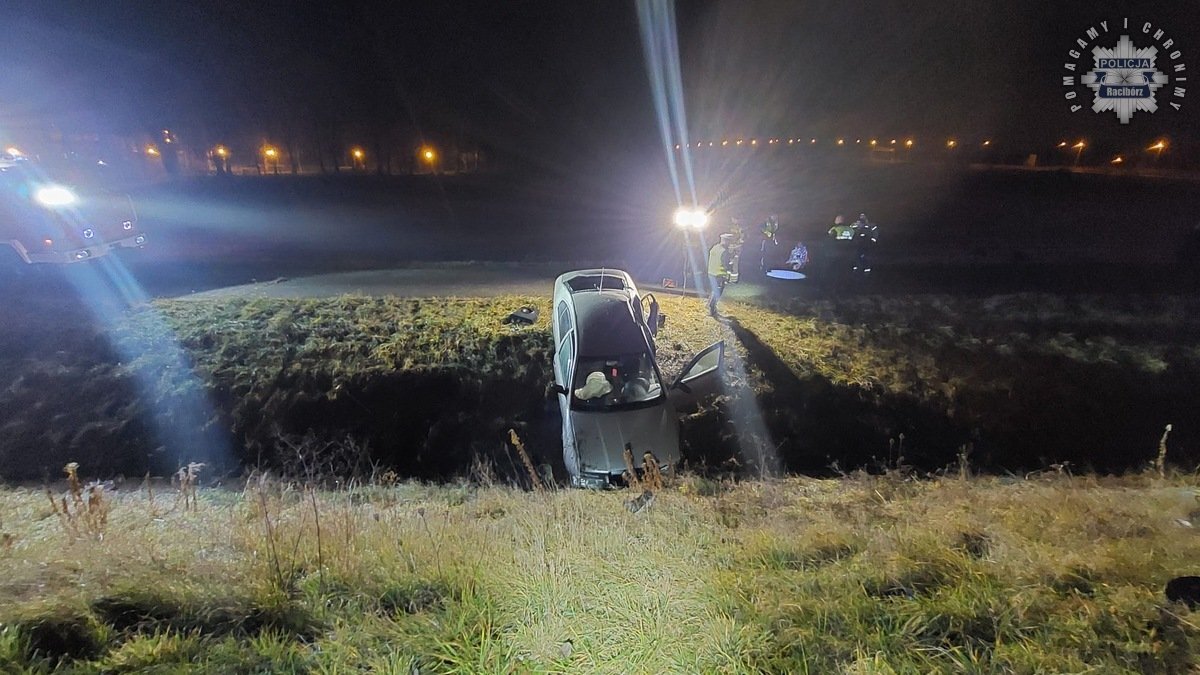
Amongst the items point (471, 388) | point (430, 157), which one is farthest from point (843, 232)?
point (430, 157)

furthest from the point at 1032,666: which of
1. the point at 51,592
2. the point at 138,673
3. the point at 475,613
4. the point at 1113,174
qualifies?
the point at 1113,174

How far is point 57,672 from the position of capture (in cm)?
212

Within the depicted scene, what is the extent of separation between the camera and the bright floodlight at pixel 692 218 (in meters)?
11.9

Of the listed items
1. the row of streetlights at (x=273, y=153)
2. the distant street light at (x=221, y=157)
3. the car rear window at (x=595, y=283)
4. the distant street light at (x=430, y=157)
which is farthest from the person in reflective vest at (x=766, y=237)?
the distant street light at (x=221, y=157)

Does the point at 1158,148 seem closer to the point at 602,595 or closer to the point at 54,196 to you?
the point at 602,595

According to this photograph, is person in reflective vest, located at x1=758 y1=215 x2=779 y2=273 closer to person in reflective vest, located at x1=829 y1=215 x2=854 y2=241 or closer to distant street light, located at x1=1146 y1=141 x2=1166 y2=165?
person in reflective vest, located at x1=829 y1=215 x2=854 y2=241

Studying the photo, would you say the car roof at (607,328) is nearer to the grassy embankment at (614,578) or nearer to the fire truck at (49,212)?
the grassy embankment at (614,578)

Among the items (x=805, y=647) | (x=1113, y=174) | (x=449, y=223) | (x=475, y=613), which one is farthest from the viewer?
(x=1113, y=174)

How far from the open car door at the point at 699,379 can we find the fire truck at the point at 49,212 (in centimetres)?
1259

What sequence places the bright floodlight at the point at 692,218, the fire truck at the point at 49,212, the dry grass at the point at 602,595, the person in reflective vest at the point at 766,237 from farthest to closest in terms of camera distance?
the person in reflective vest at the point at 766,237
the bright floodlight at the point at 692,218
the fire truck at the point at 49,212
the dry grass at the point at 602,595

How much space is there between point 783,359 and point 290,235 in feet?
60.6

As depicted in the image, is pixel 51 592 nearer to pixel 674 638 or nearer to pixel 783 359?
pixel 674 638

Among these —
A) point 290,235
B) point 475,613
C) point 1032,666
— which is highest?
point 290,235

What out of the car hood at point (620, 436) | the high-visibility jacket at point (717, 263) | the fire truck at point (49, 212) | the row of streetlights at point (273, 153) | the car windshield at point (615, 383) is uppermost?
the row of streetlights at point (273, 153)
